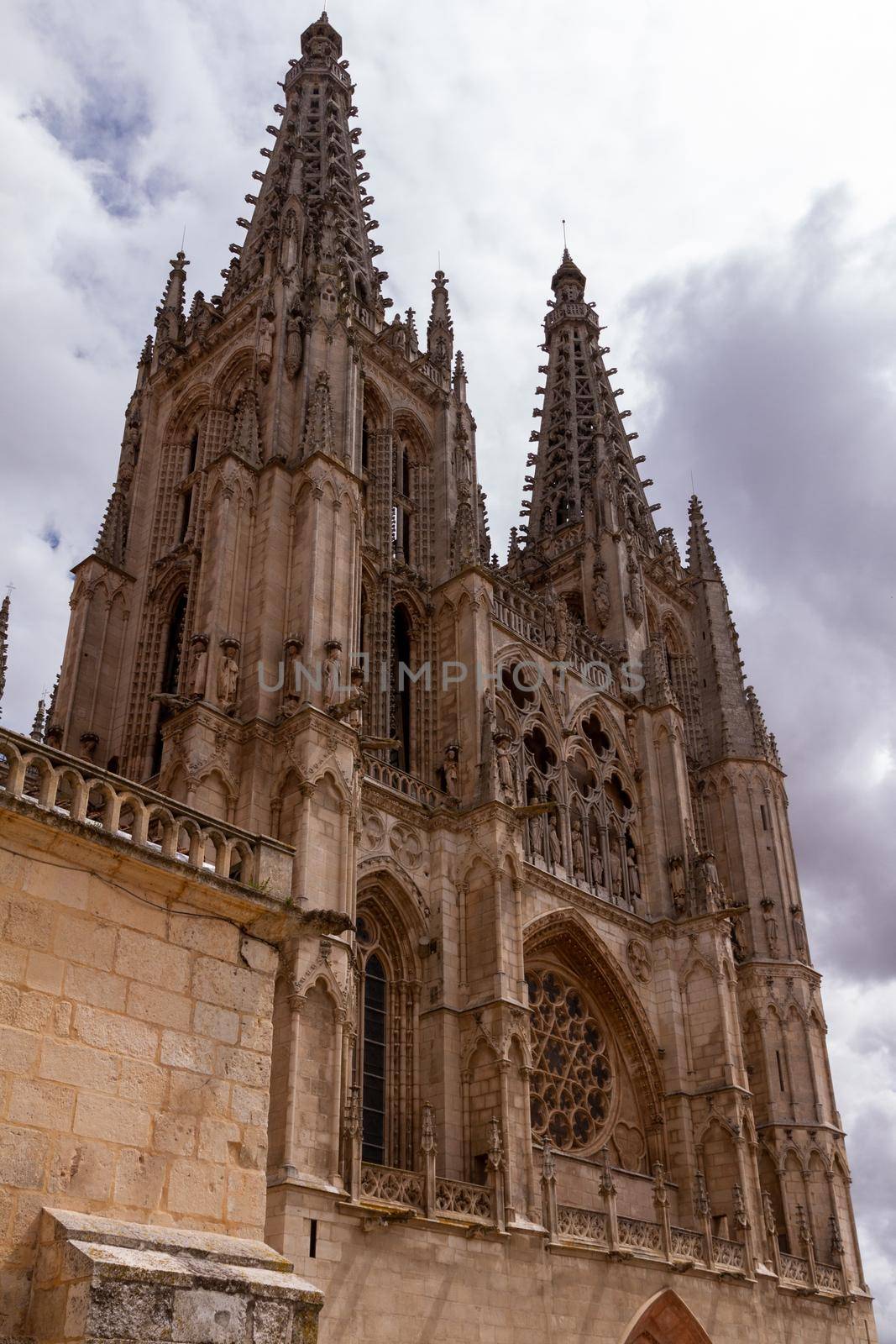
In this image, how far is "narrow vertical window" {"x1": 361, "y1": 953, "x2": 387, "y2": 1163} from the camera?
59.3 ft

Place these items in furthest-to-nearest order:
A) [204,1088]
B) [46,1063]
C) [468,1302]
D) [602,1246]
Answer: [602,1246], [468,1302], [204,1088], [46,1063]

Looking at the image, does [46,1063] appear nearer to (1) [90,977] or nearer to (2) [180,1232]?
(1) [90,977]

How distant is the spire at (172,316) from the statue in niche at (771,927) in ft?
60.5

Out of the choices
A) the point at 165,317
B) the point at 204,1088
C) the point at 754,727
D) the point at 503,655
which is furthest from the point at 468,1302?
the point at 165,317

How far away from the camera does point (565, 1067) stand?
73.5 ft

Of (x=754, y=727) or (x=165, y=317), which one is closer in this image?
(x=165, y=317)

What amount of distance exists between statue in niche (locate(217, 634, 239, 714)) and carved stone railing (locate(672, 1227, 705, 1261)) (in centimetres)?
1116

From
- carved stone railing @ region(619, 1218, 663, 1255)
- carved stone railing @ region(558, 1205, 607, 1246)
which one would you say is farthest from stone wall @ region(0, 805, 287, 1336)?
carved stone railing @ region(619, 1218, 663, 1255)

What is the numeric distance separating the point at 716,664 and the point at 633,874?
9.40 m

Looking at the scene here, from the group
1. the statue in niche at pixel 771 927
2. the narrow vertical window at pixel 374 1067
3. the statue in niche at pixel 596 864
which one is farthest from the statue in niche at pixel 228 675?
the statue in niche at pixel 771 927

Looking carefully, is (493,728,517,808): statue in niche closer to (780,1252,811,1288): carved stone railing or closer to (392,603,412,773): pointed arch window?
(392,603,412,773): pointed arch window

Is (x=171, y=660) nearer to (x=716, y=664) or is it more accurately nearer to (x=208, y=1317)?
(x=716, y=664)

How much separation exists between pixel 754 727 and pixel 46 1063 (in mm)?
26899

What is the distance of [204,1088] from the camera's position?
7.80 meters
